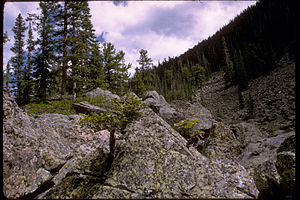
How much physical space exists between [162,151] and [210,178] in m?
0.87

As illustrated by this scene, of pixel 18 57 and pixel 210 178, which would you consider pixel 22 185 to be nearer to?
pixel 210 178

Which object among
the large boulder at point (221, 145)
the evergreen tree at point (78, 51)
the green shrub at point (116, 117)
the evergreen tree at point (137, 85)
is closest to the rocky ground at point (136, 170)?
the green shrub at point (116, 117)

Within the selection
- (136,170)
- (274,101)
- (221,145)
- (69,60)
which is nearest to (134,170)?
(136,170)

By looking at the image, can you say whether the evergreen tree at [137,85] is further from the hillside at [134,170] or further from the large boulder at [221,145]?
the hillside at [134,170]

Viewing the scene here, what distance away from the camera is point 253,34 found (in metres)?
61.2

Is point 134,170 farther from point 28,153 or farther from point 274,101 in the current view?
point 274,101

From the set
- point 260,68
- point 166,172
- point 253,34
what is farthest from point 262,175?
point 253,34

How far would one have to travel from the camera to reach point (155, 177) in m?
2.15

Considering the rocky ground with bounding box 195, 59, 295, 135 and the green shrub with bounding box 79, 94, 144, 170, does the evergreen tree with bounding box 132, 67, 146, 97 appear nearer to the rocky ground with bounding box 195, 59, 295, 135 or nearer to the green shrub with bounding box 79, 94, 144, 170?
the rocky ground with bounding box 195, 59, 295, 135

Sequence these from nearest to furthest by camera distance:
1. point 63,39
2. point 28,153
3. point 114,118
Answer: point 114,118
point 28,153
point 63,39

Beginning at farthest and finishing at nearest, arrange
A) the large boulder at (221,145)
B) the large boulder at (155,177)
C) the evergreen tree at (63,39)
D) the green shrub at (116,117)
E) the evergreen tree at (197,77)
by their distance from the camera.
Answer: the evergreen tree at (197,77)
the evergreen tree at (63,39)
the large boulder at (221,145)
the green shrub at (116,117)
the large boulder at (155,177)

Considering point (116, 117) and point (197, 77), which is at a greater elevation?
point (197, 77)

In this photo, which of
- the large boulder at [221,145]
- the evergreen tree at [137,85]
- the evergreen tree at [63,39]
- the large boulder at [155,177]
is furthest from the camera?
the evergreen tree at [137,85]

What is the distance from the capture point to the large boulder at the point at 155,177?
1962 millimetres
